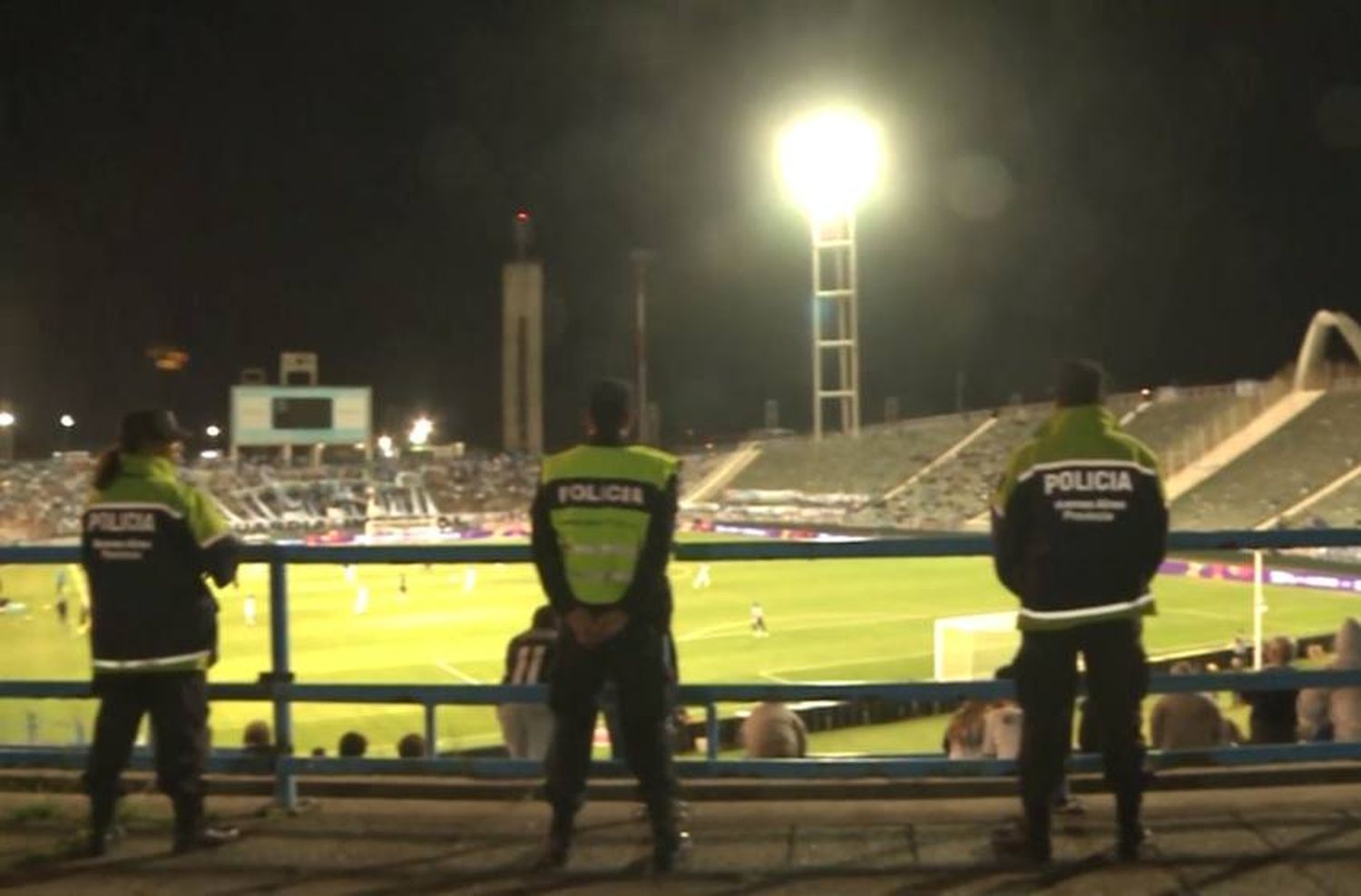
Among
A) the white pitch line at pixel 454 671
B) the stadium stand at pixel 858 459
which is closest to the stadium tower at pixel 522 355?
the stadium stand at pixel 858 459

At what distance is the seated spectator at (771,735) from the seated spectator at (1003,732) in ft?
3.14

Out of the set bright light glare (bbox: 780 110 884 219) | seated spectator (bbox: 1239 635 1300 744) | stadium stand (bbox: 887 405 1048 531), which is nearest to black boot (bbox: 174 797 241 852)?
seated spectator (bbox: 1239 635 1300 744)

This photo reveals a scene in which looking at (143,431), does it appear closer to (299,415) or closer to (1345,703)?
(1345,703)

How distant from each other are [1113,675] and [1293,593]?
109 ft

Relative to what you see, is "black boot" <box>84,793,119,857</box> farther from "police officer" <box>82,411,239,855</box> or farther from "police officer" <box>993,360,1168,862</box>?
"police officer" <box>993,360,1168,862</box>

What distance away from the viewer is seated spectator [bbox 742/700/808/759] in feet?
22.9

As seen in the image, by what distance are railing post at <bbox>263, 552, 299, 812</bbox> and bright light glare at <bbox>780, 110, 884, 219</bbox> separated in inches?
1285

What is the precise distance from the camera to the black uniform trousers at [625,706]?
4785mm

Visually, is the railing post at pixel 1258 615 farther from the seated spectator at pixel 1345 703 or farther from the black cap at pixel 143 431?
the black cap at pixel 143 431

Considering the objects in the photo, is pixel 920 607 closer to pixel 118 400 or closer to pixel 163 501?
pixel 163 501

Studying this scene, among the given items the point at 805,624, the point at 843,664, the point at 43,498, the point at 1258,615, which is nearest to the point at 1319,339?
the point at 805,624

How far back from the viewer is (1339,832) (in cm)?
504

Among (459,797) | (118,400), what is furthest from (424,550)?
(118,400)

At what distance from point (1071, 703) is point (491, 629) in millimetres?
28000
